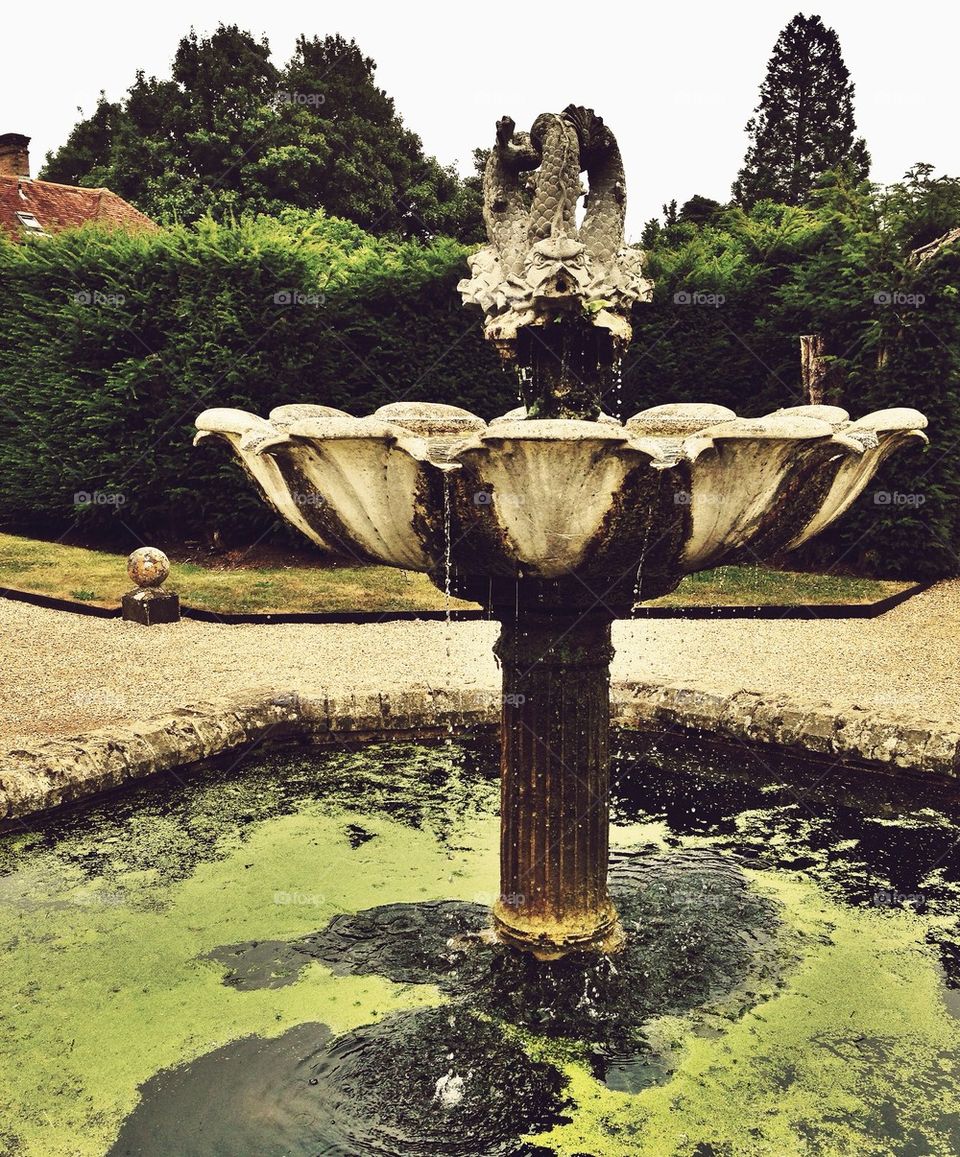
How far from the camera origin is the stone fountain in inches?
106

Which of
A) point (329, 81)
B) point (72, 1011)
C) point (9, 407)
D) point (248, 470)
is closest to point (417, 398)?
point (9, 407)

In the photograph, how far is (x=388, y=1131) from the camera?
2.44m

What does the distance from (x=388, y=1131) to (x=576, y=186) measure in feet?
8.66

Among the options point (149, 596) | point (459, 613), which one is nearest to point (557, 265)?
point (459, 613)

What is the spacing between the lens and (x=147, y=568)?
30.6ft

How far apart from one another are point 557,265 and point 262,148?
2847 centimetres

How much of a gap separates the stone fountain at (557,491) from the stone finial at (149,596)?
→ 6.01 meters

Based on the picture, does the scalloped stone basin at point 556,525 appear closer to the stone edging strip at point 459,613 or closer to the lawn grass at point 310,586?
the stone edging strip at point 459,613

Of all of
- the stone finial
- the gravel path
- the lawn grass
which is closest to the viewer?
the gravel path

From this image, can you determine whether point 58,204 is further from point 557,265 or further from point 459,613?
point 557,265

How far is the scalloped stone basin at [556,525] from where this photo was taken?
105 inches

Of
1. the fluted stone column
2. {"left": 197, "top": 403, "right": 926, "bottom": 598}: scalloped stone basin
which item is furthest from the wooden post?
the fluted stone column

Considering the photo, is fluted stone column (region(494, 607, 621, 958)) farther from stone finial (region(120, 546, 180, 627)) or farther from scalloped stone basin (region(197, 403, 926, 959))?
stone finial (region(120, 546, 180, 627))

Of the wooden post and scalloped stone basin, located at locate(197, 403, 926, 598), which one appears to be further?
the wooden post
